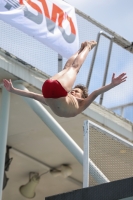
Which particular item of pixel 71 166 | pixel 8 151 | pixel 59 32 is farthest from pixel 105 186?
pixel 71 166

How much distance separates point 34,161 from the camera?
1415 centimetres

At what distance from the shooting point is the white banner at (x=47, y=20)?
10164 millimetres

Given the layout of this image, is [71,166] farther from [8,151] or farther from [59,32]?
[59,32]

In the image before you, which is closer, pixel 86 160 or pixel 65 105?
pixel 65 105

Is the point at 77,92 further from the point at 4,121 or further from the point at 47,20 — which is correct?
the point at 47,20

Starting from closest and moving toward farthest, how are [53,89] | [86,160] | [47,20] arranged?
[53,89]
[86,160]
[47,20]

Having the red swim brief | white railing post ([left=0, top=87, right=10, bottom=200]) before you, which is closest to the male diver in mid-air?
the red swim brief

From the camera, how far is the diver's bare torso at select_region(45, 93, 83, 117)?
6644 millimetres

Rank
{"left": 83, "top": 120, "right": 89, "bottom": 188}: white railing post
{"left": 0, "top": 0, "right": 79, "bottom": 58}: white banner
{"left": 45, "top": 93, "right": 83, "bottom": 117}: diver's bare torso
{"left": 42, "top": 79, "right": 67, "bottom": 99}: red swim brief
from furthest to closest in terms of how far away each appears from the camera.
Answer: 1. {"left": 0, "top": 0, "right": 79, "bottom": 58}: white banner
2. {"left": 83, "top": 120, "right": 89, "bottom": 188}: white railing post
3. {"left": 45, "top": 93, "right": 83, "bottom": 117}: diver's bare torso
4. {"left": 42, "top": 79, "right": 67, "bottom": 99}: red swim brief

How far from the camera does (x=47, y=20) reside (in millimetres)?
10766

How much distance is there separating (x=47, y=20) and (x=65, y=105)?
173 inches

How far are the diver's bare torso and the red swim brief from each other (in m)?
0.08

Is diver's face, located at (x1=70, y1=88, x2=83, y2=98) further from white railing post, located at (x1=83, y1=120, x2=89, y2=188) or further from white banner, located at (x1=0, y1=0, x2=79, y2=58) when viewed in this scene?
white banner, located at (x1=0, y1=0, x2=79, y2=58)

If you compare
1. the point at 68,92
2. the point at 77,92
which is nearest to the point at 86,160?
the point at 77,92
